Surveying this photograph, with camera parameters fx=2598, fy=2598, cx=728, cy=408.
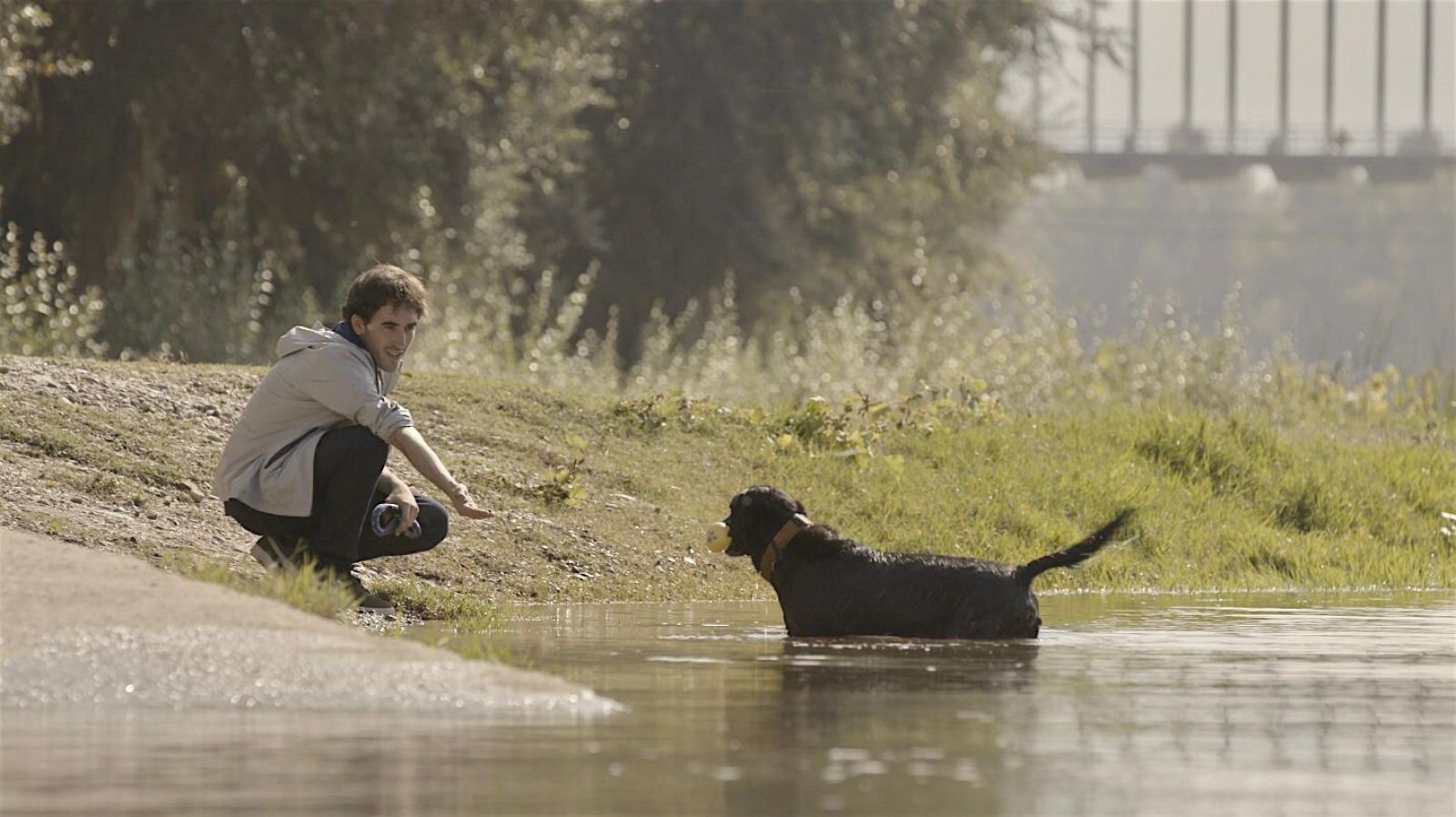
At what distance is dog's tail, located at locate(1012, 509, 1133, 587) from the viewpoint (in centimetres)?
1195

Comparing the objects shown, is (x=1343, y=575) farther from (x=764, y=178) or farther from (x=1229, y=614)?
(x=764, y=178)

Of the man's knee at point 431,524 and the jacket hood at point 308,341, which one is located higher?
the jacket hood at point 308,341

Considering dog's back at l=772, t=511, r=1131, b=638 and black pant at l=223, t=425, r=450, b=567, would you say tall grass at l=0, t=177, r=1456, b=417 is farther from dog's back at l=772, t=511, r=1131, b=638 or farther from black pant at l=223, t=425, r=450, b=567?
black pant at l=223, t=425, r=450, b=567

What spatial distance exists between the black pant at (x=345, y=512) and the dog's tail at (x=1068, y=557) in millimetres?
2694

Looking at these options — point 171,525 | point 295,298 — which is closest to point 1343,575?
point 171,525

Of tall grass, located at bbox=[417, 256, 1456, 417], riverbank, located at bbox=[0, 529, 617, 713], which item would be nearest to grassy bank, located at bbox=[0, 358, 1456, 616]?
tall grass, located at bbox=[417, 256, 1456, 417]

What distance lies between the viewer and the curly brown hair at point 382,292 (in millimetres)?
11367

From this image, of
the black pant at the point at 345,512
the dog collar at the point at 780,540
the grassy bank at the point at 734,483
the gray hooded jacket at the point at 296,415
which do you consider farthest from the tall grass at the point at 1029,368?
the gray hooded jacket at the point at 296,415

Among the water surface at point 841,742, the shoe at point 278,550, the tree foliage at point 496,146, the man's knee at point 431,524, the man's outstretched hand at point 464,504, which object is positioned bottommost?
the water surface at point 841,742

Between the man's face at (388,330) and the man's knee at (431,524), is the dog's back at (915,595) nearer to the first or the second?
A: the man's knee at (431,524)

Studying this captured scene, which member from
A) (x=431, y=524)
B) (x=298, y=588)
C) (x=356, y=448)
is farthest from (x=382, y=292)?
(x=298, y=588)

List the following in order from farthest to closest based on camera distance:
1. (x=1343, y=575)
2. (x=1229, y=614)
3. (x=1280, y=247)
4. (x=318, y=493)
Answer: (x=1280, y=247), (x=1343, y=575), (x=1229, y=614), (x=318, y=493)

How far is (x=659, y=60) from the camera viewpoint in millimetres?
43094

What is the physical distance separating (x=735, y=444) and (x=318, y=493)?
7984 millimetres
